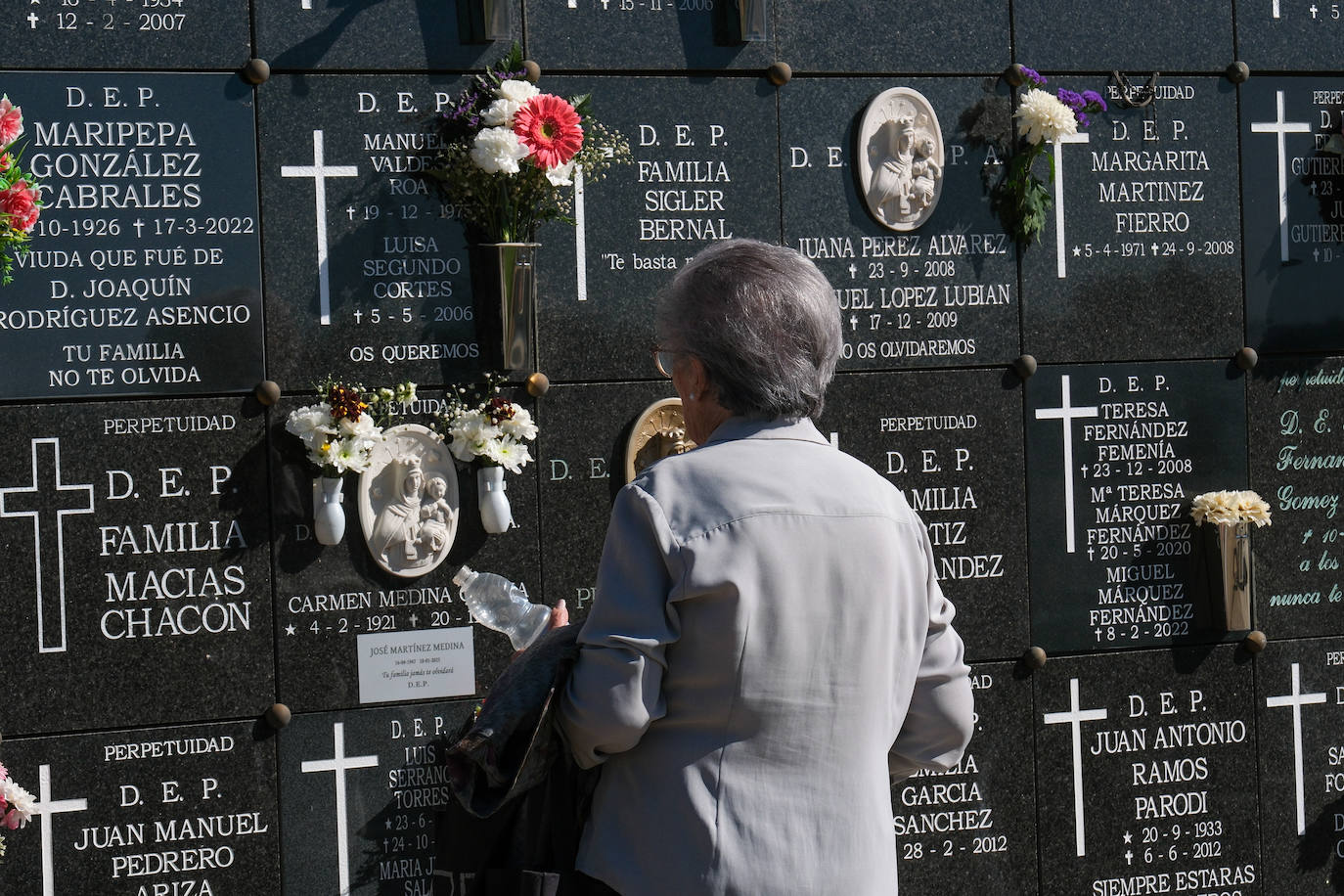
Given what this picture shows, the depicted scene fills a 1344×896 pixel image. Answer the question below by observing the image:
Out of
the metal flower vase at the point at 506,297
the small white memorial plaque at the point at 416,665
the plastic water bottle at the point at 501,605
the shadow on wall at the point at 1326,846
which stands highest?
the metal flower vase at the point at 506,297

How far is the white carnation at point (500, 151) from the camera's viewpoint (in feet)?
16.5

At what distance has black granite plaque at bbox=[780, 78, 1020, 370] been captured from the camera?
5.61 meters

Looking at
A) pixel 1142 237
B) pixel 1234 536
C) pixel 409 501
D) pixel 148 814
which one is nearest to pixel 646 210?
pixel 409 501

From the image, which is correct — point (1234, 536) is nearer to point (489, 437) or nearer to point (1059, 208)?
point (1059, 208)

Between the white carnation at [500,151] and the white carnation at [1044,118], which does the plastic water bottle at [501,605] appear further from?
the white carnation at [1044,118]

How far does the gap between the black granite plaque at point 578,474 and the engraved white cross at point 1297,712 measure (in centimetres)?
280

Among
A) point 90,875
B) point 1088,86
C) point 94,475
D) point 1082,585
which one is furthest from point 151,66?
point 1082,585

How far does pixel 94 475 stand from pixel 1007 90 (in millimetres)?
3632

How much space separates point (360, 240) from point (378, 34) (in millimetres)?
721

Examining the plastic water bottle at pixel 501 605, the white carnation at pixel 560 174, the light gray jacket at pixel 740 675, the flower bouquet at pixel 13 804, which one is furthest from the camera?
the white carnation at pixel 560 174

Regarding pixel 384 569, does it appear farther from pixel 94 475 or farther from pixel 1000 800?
pixel 1000 800

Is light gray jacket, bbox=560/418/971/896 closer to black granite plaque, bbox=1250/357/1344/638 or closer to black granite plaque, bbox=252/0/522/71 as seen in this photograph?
black granite plaque, bbox=252/0/522/71

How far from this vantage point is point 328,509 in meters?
5.04

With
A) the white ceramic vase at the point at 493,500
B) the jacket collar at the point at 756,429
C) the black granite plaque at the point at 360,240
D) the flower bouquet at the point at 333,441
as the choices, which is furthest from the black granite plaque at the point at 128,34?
the jacket collar at the point at 756,429
